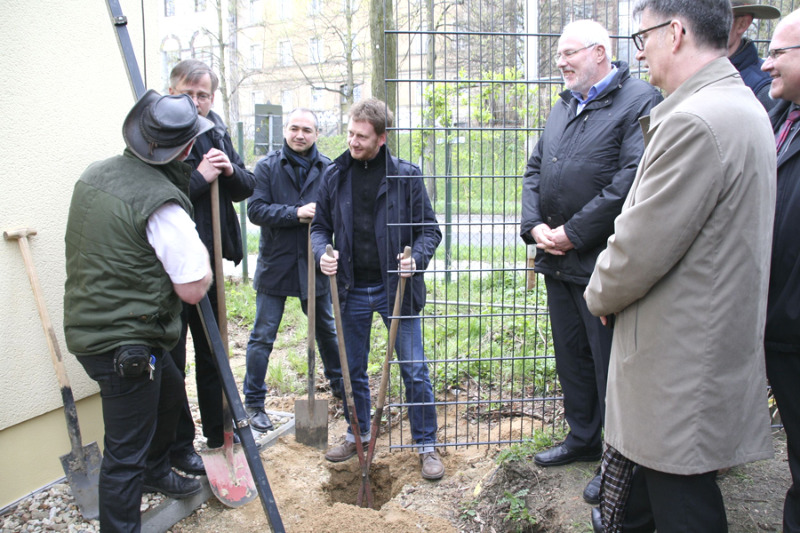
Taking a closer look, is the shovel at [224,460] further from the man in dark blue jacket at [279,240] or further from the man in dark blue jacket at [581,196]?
the man in dark blue jacket at [581,196]

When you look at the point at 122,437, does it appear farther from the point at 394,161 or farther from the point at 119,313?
the point at 394,161

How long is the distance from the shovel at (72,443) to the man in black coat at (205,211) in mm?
418

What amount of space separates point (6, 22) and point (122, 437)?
2.09 meters

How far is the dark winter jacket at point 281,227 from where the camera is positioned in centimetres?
404

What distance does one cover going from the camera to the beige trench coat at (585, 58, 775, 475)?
172 cm

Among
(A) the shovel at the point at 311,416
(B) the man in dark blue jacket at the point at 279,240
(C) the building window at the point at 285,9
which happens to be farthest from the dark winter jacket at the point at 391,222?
(C) the building window at the point at 285,9

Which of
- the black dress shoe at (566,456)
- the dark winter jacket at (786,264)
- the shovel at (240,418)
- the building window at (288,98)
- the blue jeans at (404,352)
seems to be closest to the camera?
the dark winter jacket at (786,264)

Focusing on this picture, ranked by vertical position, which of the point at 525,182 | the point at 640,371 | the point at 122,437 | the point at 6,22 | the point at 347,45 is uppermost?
the point at 347,45

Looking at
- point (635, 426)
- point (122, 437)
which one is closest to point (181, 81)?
point (122, 437)

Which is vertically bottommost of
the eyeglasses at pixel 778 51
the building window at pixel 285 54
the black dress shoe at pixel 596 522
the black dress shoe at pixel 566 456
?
the black dress shoe at pixel 566 456

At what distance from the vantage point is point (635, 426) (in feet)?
6.31

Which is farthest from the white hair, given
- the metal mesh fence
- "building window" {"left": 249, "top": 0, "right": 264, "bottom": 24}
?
"building window" {"left": 249, "top": 0, "right": 264, "bottom": 24}

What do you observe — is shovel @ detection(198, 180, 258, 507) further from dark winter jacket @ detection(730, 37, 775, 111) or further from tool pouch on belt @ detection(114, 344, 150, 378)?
dark winter jacket @ detection(730, 37, 775, 111)

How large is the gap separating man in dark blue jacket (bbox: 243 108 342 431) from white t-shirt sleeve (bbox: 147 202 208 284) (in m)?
1.53
